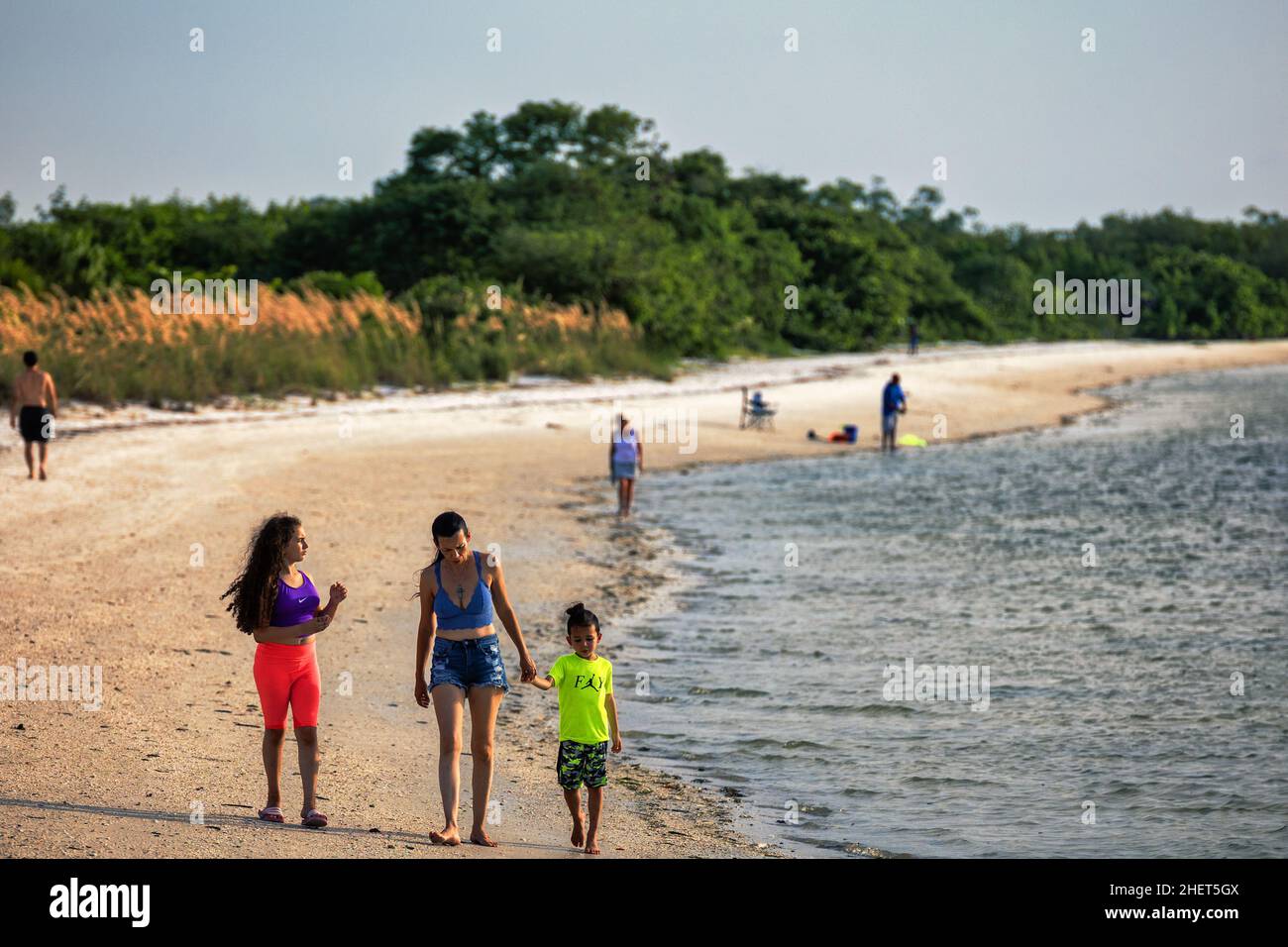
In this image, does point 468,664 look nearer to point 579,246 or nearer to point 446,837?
point 446,837

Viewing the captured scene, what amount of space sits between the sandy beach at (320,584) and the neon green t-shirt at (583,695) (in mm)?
664

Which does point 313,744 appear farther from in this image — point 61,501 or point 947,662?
point 61,501

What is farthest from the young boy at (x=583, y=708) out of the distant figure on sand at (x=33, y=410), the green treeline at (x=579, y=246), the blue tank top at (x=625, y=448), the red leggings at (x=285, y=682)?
the green treeline at (x=579, y=246)

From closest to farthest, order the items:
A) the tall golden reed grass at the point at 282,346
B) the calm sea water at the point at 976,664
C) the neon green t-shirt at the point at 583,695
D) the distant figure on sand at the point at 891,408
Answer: the neon green t-shirt at the point at 583,695, the calm sea water at the point at 976,664, the tall golden reed grass at the point at 282,346, the distant figure on sand at the point at 891,408

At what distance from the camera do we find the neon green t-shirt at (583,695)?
6.70 metres

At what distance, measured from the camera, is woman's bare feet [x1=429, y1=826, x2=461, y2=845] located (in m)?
6.60

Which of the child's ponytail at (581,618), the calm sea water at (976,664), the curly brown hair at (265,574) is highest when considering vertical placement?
the curly brown hair at (265,574)

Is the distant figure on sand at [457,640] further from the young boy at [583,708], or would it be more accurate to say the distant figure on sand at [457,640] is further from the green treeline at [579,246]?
the green treeline at [579,246]

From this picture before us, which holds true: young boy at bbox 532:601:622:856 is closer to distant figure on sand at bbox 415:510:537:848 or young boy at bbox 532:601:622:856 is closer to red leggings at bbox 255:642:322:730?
distant figure on sand at bbox 415:510:537:848

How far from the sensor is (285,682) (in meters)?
6.76

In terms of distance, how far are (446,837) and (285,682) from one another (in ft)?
3.52

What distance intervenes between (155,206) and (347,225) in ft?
24.3

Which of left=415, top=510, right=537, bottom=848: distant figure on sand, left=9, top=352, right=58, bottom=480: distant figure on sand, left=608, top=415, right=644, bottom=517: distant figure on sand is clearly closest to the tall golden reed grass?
left=9, top=352, right=58, bottom=480: distant figure on sand

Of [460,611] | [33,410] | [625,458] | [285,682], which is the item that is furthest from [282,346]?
[460,611]
